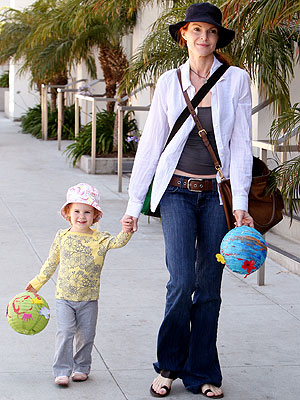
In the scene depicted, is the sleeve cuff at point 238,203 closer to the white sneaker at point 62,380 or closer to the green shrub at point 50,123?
the white sneaker at point 62,380

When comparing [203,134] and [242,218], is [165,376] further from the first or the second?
[203,134]

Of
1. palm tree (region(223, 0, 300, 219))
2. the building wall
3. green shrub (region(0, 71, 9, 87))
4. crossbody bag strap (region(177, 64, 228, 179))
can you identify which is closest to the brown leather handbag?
crossbody bag strap (region(177, 64, 228, 179))

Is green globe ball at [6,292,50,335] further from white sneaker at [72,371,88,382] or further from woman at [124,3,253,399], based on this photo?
woman at [124,3,253,399]

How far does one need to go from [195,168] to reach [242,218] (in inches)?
13.6

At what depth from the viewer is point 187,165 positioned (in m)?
4.11

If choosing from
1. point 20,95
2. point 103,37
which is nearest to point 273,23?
point 103,37

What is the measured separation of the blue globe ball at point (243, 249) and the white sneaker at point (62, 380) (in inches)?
45.2

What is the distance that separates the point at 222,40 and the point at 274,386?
74.7 inches

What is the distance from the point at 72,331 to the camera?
4379mm

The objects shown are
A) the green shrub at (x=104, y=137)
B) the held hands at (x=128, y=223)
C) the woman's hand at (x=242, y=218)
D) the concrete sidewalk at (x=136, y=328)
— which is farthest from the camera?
the green shrub at (x=104, y=137)

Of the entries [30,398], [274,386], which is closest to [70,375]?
[30,398]

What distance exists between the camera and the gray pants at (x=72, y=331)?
4.37 metres

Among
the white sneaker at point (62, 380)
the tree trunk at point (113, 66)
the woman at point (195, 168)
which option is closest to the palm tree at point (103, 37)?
the tree trunk at point (113, 66)

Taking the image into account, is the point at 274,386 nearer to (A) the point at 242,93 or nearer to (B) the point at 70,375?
(B) the point at 70,375
